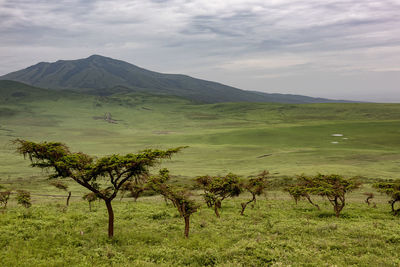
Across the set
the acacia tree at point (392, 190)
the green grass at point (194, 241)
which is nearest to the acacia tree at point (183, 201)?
the green grass at point (194, 241)

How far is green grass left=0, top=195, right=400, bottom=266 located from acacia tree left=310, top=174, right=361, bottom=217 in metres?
2.07

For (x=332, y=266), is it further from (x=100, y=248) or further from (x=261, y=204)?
(x=261, y=204)

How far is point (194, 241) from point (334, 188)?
19946 mm

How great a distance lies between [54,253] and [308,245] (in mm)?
16729

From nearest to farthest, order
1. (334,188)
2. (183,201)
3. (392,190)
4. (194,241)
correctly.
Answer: (194,241) < (183,201) < (392,190) < (334,188)

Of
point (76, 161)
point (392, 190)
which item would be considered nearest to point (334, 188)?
point (392, 190)

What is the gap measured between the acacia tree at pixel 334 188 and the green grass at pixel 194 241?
2070 millimetres

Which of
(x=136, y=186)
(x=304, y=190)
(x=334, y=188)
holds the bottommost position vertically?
(x=304, y=190)

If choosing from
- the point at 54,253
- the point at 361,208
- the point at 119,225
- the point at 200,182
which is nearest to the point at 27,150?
the point at 54,253

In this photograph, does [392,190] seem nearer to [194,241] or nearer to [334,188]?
[334,188]

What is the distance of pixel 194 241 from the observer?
66.1 feet

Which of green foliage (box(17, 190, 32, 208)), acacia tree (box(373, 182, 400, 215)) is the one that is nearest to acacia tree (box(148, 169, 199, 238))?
green foliage (box(17, 190, 32, 208))

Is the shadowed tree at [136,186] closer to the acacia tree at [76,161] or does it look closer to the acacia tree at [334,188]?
the acacia tree at [76,161]

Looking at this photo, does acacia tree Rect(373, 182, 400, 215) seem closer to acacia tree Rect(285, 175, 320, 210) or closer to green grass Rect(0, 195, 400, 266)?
green grass Rect(0, 195, 400, 266)
